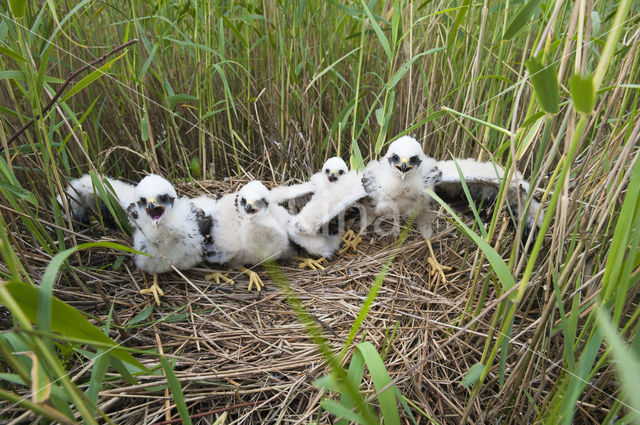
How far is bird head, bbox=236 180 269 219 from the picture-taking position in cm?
Result: 208

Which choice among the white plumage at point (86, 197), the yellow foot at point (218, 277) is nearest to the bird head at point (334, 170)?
the yellow foot at point (218, 277)

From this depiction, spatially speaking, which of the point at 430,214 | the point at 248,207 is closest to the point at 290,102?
the point at 248,207

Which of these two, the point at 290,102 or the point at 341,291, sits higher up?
the point at 290,102

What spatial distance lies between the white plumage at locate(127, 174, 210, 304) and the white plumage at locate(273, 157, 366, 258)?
554 millimetres

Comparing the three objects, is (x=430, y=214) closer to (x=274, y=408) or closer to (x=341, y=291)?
(x=341, y=291)

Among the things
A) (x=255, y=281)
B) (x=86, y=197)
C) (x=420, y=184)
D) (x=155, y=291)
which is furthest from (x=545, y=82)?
(x=86, y=197)

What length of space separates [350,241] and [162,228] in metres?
1.12

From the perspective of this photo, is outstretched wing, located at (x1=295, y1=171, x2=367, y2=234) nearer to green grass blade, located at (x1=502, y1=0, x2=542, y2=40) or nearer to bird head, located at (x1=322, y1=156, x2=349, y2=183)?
bird head, located at (x1=322, y1=156, x2=349, y2=183)

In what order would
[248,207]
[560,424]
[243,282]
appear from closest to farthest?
[560,424] → [248,207] → [243,282]

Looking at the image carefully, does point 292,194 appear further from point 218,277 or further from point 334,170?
point 218,277

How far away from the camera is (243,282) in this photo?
2262 millimetres

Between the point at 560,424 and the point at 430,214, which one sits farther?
the point at 430,214

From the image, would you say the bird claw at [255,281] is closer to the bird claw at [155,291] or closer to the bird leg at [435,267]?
the bird claw at [155,291]

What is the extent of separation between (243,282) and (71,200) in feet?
3.23
